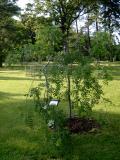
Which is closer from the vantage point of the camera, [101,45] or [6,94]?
[101,45]

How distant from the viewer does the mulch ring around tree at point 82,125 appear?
11055 mm

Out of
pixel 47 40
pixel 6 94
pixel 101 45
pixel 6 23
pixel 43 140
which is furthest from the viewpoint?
pixel 6 23

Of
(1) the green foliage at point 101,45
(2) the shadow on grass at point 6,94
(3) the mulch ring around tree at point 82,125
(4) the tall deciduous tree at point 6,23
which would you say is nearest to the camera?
(1) the green foliage at point 101,45

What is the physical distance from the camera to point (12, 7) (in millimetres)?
52438

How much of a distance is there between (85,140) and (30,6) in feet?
125

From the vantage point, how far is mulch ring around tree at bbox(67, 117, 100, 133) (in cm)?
1105

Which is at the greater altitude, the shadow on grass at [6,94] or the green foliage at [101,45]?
the green foliage at [101,45]

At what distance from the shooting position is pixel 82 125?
1143 cm

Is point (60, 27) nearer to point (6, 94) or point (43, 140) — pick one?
point (6, 94)

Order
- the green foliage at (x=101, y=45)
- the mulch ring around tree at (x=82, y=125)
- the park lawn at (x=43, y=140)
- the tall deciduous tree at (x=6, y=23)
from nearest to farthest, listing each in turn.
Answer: the park lawn at (x=43, y=140), the green foliage at (x=101, y=45), the mulch ring around tree at (x=82, y=125), the tall deciduous tree at (x=6, y=23)

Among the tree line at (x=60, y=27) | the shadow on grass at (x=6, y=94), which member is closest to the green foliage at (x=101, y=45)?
the tree line at (x=60, y=27)

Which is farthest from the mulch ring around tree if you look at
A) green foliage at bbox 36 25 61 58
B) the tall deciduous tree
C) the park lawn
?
the tall deciduous tree

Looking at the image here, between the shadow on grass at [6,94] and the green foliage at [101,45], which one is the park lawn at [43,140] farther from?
the shadow on grass at [6,94]

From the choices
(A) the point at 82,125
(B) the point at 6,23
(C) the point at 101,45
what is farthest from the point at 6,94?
(B) the point at 6,23
